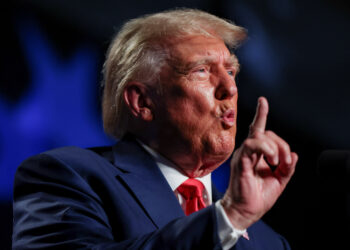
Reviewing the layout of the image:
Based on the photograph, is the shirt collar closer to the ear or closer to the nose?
the ear

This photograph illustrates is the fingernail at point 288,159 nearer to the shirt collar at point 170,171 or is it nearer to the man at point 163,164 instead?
the man at point 163,164

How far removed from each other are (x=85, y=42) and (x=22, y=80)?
1.25ft

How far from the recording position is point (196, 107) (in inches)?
62.9

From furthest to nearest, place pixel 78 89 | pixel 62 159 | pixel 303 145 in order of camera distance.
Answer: pixel 303 145, pixel 78 89, pixel 62 159

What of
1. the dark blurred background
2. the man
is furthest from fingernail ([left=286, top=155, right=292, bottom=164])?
the dark blurred background

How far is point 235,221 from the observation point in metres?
1.04

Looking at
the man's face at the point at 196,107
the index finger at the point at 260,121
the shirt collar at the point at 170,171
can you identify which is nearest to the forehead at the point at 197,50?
the man's face at the point at 196,107

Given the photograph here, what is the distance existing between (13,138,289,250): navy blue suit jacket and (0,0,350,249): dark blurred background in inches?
30.2

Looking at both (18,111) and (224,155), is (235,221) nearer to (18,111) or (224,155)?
(224,155)

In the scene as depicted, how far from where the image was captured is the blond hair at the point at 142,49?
5.67ft

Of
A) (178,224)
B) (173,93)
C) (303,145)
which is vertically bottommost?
(303,145)

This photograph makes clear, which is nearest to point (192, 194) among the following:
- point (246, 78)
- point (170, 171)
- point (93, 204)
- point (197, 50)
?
point (170, 171)

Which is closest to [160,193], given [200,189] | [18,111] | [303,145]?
[200,189]

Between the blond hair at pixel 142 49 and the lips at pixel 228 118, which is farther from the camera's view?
the blond hair at pixel 142 49
